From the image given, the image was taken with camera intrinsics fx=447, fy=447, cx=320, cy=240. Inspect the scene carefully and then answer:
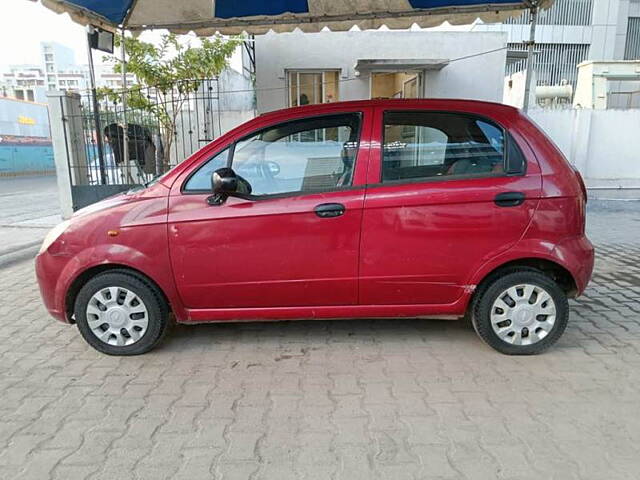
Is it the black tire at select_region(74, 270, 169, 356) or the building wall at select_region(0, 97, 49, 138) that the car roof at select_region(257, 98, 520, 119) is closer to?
the black tire at select_region(74, 270, 169, 356)

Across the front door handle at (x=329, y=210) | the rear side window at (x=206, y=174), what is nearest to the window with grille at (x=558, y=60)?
the front door handle at (x=329, y=210)

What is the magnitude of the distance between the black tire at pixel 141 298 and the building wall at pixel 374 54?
7430mm

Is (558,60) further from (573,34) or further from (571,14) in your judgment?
(571,14)

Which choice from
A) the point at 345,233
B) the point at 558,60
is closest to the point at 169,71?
the point at 345,233

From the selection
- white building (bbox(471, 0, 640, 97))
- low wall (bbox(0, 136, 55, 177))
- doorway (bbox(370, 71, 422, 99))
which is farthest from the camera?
low wall (bbox(0, 136, 55, 177))

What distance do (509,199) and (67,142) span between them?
7630mm

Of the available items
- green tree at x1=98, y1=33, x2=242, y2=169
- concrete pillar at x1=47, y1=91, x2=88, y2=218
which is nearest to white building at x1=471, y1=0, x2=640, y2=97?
green tree at x1=98, y1=33, x2=242, y2=169

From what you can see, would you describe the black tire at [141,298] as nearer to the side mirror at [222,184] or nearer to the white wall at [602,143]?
the side mirror at [222,184]

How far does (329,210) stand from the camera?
3.12 m

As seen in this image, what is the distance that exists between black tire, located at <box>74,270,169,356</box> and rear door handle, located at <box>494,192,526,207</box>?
2.53m

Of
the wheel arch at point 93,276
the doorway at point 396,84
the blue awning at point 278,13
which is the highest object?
the blue awning at point 278,13

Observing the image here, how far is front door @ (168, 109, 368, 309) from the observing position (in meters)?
3.14

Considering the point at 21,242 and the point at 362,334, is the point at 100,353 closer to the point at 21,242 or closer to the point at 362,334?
the point at 362,334

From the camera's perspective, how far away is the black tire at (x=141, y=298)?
324 cm
